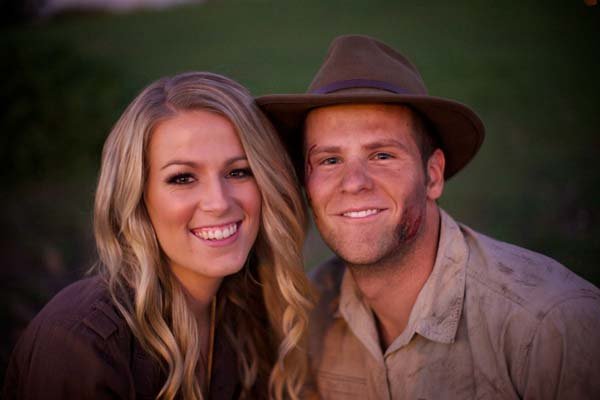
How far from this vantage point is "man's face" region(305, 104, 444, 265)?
2.95 meters

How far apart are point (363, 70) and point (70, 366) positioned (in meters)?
1.97

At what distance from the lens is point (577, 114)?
636 cm

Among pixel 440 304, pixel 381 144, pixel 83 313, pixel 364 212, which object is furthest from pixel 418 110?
pixel 83 313

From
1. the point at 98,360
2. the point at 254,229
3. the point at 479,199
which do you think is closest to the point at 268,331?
the point at 254,229

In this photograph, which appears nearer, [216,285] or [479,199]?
[216,285]

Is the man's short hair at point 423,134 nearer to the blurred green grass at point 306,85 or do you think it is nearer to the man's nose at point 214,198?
the man's nose at point 214,198

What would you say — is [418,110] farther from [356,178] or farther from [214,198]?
[214,198]

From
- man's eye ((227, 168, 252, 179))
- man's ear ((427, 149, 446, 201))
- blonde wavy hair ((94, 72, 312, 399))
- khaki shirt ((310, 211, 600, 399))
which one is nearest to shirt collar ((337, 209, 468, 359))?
khaki shirt ((310, 211, 600, 399))

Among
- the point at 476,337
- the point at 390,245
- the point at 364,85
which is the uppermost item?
the point at 364,85

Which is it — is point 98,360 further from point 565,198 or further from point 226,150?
point 565,198

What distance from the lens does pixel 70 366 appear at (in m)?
2.43

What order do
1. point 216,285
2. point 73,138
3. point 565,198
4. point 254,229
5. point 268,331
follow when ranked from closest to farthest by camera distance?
point 254,229 → point 216,285 → point 268,331 → point 565,198 → point 73,138

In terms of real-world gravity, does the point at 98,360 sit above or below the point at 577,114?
below

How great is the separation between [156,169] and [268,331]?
1.22m
